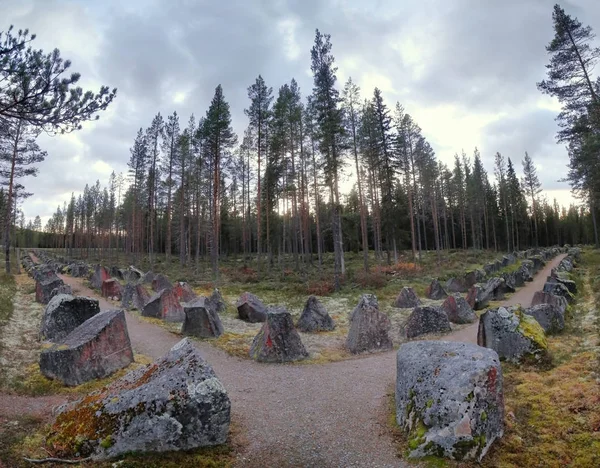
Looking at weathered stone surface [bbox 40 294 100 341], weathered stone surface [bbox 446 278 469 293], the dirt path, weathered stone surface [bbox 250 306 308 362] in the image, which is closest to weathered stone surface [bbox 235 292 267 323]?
the dirt path

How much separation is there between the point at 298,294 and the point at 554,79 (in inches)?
802

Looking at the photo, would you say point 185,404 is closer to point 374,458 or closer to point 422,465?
point 374,458

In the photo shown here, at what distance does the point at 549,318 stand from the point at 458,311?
346cm

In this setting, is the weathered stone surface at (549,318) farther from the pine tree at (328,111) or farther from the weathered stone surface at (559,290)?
the pine tree at (328,111)

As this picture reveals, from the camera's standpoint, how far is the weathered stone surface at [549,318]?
8836 millimetres

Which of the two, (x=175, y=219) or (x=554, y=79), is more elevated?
(x=554, y=79)

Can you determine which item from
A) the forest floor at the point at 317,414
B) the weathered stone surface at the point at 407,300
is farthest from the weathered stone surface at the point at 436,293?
the forest floor at the point at 317,414

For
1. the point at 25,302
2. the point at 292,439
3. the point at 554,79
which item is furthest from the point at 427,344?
the point at 554,79

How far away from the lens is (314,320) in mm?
11859

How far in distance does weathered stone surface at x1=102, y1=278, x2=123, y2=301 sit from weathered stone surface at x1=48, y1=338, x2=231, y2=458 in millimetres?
14231

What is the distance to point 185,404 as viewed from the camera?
411cm

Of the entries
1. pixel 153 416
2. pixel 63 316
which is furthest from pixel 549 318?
pixel 63 316

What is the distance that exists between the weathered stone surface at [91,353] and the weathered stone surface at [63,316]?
8.68 feet

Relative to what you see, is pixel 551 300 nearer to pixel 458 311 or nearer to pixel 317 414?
pixel 458 311
